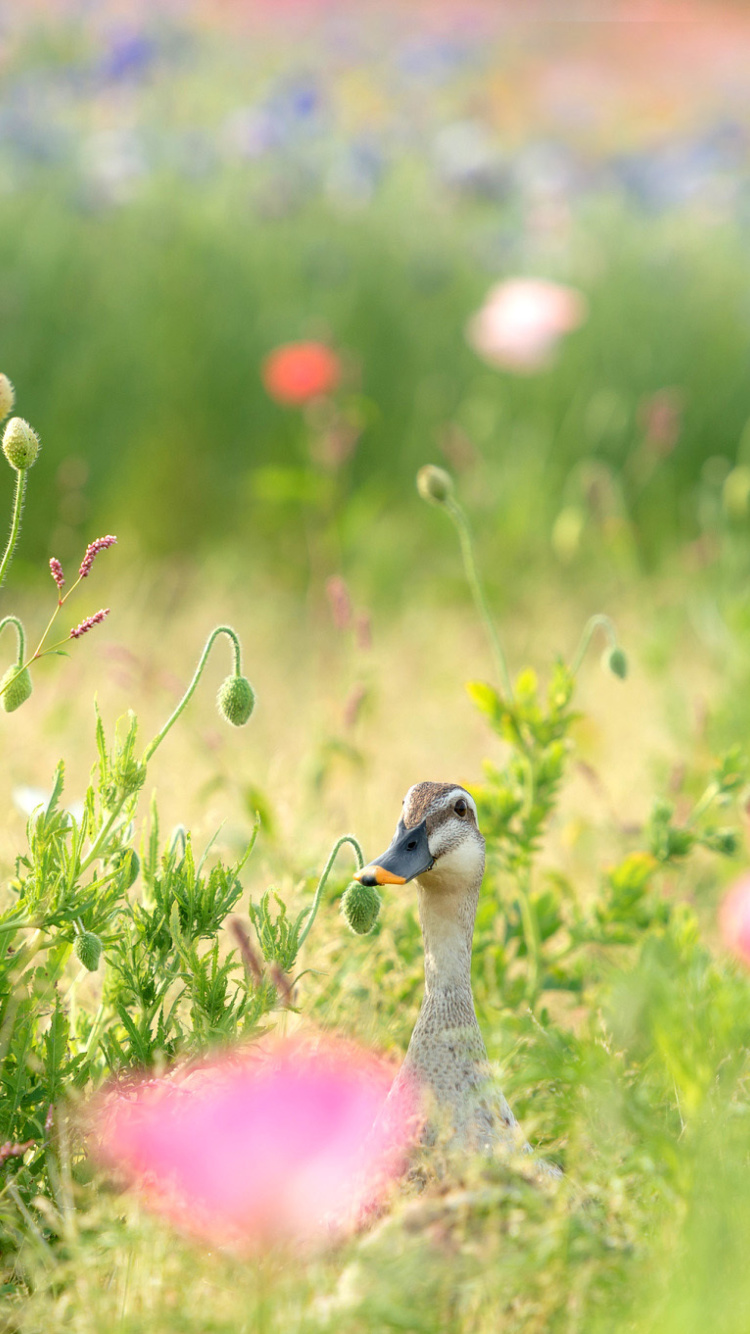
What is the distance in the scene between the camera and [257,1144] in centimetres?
109

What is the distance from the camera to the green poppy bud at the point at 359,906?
4.50 ft

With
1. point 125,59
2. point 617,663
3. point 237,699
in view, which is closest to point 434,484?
point 617,663

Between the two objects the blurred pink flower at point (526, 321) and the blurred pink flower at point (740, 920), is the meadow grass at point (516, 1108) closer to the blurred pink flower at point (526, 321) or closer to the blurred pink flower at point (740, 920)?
the blurred pink flower at point (740, 920)

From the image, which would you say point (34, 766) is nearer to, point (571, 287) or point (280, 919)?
point (280, 919)

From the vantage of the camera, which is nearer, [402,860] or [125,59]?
[402,860]

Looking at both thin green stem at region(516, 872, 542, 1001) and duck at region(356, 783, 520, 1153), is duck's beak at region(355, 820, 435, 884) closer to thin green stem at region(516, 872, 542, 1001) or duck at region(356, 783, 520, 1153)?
duck at region(356, 783, 520, 1153)

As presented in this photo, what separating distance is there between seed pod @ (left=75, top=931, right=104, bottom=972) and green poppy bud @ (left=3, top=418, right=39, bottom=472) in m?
0.47

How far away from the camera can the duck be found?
52.0 inches

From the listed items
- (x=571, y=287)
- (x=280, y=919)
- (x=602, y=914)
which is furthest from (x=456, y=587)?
(x=280, y=919)

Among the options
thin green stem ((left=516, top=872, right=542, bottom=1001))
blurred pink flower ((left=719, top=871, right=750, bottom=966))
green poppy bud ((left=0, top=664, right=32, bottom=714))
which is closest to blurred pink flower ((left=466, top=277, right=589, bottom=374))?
thin green stem ((left=516, top=872, right=542, bottom=1001))

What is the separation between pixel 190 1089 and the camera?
1380 millimetres

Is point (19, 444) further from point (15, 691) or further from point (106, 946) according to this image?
point (106, 946)

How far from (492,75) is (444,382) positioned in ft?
10.6

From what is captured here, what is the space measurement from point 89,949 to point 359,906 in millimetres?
280
